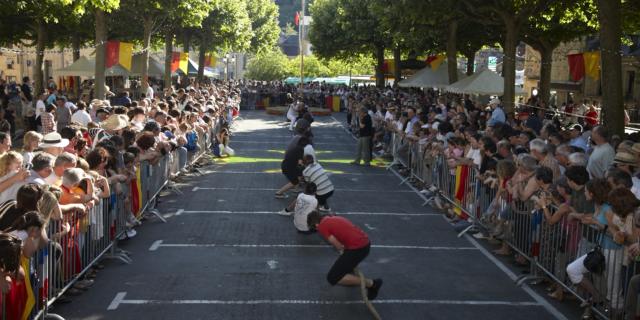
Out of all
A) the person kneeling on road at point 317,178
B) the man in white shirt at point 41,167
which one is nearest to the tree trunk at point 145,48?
the person kneeling on road at point 317,178

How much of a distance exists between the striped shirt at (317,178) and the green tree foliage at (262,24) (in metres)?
49.6

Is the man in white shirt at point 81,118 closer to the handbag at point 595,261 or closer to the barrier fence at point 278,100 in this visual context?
the handbag at point 595,261

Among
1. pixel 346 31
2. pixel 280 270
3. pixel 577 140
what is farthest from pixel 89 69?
pixel 280 270

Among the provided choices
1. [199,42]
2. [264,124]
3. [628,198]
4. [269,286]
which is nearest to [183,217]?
[269,286]

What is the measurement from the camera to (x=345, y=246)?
30.5 feet

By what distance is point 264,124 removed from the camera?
125 ft

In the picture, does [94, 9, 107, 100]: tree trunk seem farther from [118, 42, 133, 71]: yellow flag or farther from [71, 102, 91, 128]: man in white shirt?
[71, 102, 91, 128]: man in white shirt

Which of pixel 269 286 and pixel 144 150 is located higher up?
pixel 144 150

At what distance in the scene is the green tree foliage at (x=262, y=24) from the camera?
208ft

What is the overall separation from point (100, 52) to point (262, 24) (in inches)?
1593

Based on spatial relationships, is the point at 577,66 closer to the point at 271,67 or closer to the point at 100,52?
the point at 100,52

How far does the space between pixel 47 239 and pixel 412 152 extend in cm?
1243

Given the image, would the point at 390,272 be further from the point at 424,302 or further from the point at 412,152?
the point at 412,152

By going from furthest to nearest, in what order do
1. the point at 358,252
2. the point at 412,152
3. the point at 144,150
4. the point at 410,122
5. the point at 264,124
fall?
1. the point at 264,124
2. the point at 410,122
3. the point at 412,152
4. the point at 144,150
5. the point at 358,252
